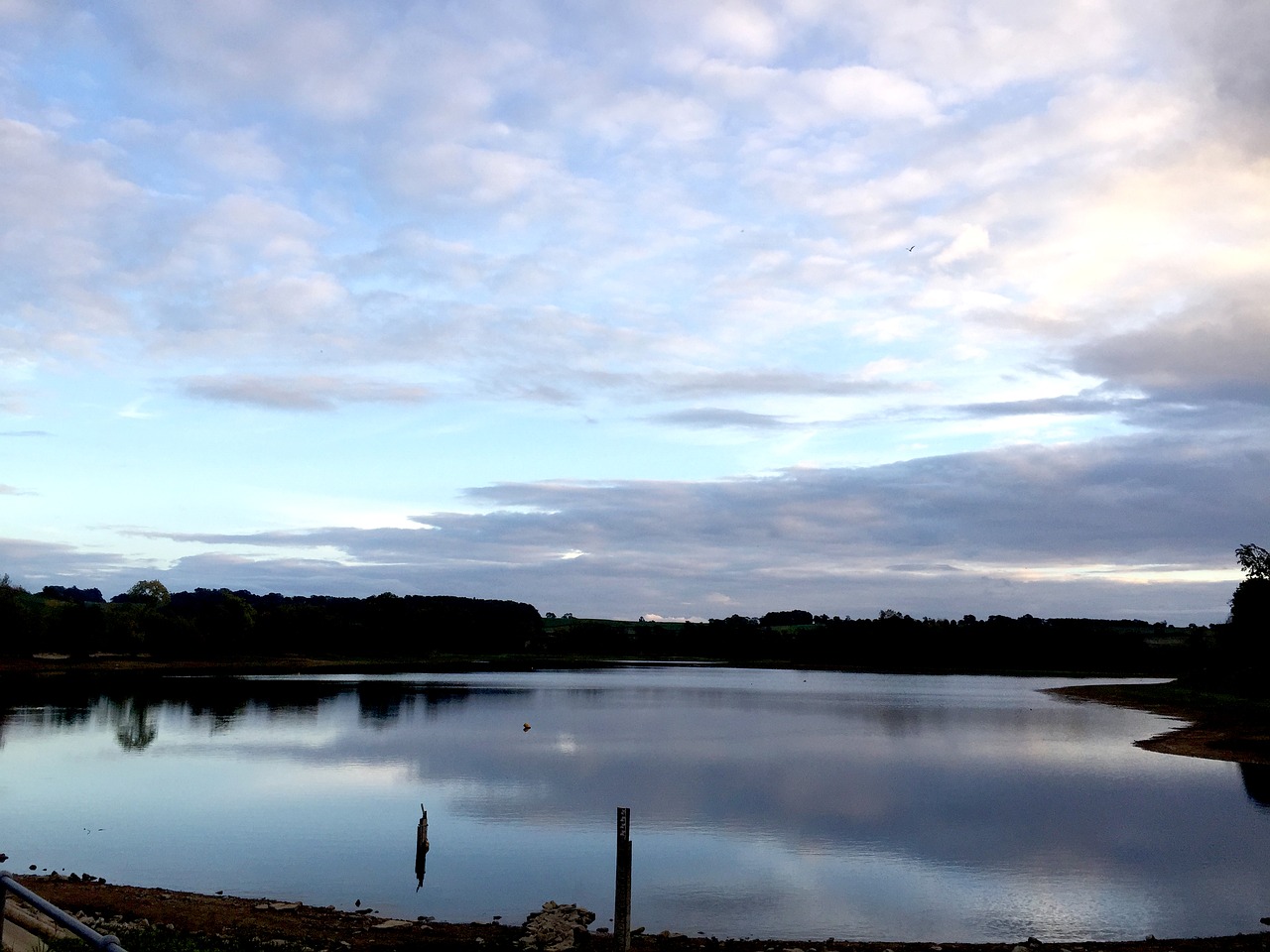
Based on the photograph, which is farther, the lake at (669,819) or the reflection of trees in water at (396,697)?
the reflection of trees in water at (396,697)

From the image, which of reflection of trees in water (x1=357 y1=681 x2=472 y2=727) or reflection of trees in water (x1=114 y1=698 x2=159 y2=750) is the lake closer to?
reflection of trees in water (x1=114 y1=698 x2=159 y2=750)

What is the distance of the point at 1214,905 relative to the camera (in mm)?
24844

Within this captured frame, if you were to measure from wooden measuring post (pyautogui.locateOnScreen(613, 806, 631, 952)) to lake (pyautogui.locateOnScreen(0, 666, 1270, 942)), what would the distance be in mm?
3145

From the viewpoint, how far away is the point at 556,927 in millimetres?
20625

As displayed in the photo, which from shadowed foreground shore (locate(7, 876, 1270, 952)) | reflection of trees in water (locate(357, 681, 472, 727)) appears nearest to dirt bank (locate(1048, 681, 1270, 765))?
shadowed foreground shore (locate(7, 876, 1270, 952))

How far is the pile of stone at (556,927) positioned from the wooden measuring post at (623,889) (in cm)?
91

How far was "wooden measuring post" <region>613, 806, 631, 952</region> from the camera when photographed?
1997 cm

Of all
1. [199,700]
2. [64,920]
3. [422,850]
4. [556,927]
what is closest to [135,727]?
[199,700]

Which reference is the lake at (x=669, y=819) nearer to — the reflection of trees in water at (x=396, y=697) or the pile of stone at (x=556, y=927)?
the pile of stone at (x=556, y=927)

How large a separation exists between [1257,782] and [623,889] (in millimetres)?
37280

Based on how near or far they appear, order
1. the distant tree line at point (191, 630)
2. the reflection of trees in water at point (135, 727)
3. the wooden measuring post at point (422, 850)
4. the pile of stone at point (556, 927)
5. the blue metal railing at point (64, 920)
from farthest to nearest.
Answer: the distant tree line at point (191, 630)
the reflection of trees in water at point (135, 727)
the wooden measuring post at point (422, 850)
the pile of stone at point (556, 927)
the blue metal railing at point (64, 920)

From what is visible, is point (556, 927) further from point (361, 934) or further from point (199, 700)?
point (199, 700)

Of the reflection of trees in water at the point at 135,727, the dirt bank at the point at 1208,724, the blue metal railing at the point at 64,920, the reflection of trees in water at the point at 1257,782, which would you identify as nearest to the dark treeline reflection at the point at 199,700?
the reflection of trees in water at the point at 135,727

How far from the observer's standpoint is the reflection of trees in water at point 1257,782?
4016 centimetres
